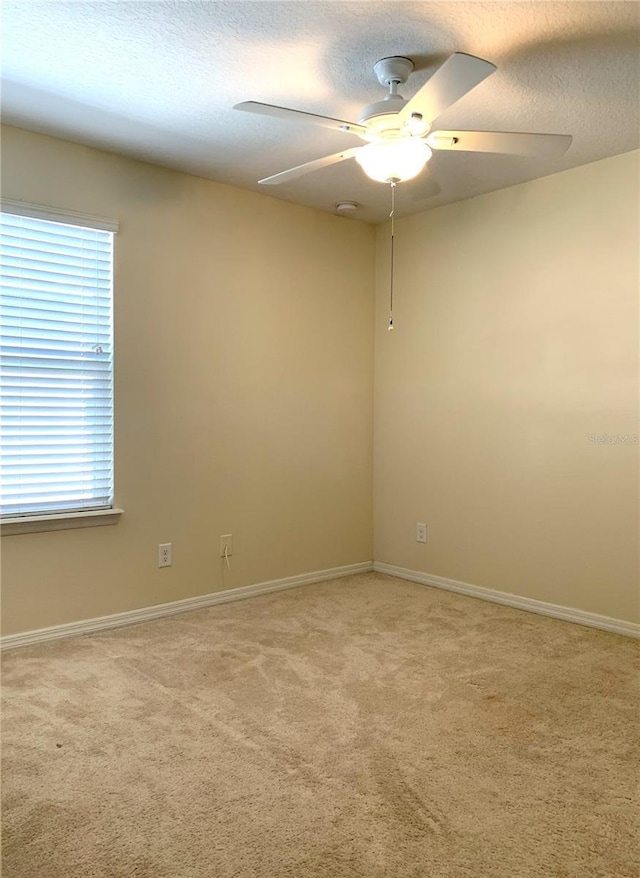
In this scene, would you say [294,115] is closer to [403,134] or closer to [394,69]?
[403,134]

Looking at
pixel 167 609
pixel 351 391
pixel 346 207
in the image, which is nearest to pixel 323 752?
pixel 167 609

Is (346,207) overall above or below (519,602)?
above

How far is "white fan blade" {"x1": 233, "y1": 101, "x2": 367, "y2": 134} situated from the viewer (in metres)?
2.07

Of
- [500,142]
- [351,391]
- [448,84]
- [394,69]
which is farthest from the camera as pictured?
[351,391]

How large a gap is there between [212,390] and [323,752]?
215 cm

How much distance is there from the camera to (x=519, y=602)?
370 cm

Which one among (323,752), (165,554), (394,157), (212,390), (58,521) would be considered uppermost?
(394,157)

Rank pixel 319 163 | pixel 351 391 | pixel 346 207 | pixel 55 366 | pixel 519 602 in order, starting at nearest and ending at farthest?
pixel 319 163, pixel 55 366, pixel 519 602, pixel 346 207, pixel 351 391

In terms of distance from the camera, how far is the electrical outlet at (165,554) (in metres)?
3.53

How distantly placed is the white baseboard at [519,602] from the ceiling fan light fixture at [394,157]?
2401 millimetres

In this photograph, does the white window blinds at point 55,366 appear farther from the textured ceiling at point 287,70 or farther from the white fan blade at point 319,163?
the white fan blade at point 319,163

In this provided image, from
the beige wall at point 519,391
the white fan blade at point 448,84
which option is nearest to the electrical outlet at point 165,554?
the beige wall at point 519,391

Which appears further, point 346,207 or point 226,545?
point 346,207

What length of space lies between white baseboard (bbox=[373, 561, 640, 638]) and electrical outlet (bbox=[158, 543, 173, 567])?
1576 mm
